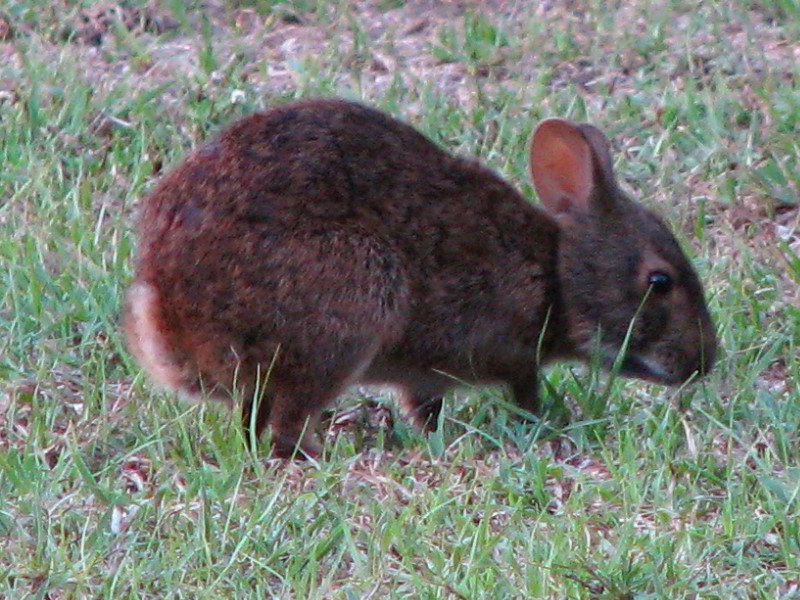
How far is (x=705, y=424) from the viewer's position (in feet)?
18.3

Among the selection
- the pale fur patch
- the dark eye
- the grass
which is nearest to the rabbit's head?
the dark eye

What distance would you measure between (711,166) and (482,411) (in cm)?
215

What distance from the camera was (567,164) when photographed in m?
6.11

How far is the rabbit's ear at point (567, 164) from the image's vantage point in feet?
19.7

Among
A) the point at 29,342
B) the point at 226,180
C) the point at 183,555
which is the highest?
the point at 226,180

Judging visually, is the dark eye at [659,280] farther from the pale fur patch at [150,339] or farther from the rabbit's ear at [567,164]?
the pale fur patch at [150,339]

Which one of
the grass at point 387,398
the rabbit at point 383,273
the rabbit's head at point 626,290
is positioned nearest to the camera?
the grass at point 387,398

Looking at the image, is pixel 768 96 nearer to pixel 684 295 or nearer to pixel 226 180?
pixel 684 295

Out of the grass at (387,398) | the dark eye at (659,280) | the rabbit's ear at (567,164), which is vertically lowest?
the grass at (387,398)

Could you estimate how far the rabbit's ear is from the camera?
600 cm

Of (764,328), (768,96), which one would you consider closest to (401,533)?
(764,328)

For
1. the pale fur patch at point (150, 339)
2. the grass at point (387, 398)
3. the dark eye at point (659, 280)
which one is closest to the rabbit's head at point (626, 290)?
the dark eye at point (659, 280)

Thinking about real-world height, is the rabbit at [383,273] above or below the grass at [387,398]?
above

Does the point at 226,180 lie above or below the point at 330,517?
above
